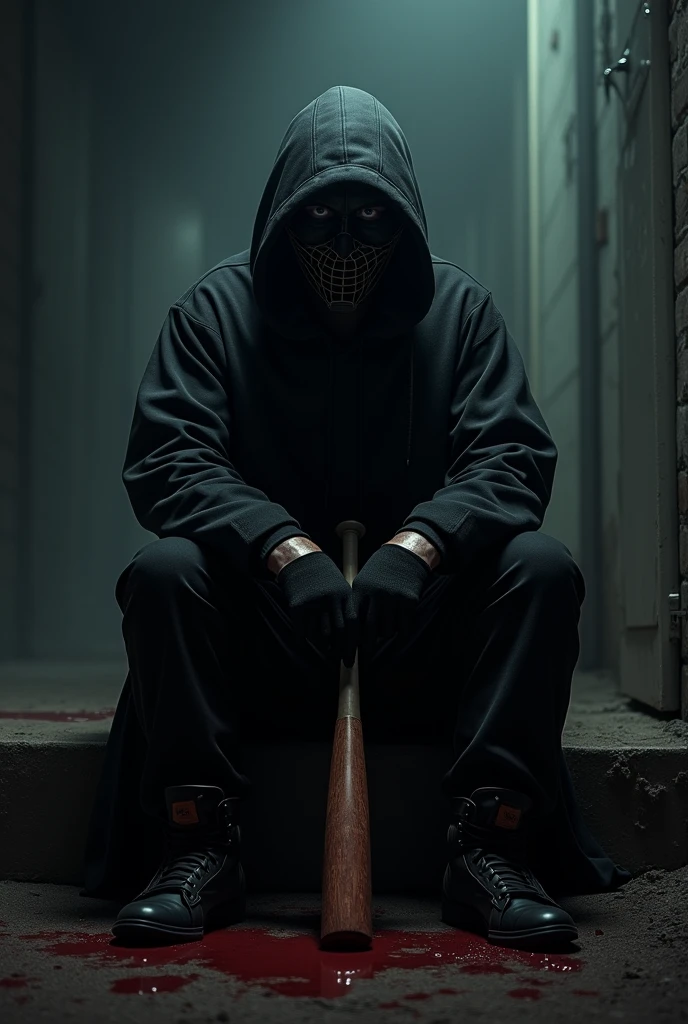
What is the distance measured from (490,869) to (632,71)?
1741mm

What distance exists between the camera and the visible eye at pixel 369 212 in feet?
5.84

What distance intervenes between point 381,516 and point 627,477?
0.84 m

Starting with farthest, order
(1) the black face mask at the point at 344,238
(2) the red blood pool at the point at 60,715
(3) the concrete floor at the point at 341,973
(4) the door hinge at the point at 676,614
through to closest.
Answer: (2) the red blood pool at the point at 60,715 → (4) the door hinge at the point at 676,614 → (1) the black face mask at the point at 344,238 → (3) the concrete floor at the point at 341,973

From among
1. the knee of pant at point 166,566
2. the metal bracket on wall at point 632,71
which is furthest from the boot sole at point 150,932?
the metal bracket on wall at point 632,71

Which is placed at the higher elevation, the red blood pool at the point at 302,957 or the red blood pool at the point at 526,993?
the red blood pool at the point at 526,993

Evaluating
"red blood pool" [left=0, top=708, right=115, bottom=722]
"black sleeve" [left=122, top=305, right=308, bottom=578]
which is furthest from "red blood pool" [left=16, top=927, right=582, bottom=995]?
"red blood pool" [left=0, top=708, right=115, bottom=722]

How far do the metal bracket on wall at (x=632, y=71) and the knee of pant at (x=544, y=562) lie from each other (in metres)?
1.14

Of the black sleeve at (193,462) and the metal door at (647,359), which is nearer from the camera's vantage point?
the black sleeve at (193,462)

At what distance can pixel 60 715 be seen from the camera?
2289 millimetres

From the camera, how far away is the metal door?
204 cm

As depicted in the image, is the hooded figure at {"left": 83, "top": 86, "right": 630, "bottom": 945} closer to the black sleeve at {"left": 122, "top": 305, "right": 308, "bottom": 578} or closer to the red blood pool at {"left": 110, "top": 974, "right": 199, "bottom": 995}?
the black sleeve at {"left": 122, "top": 305, "right": 308, "bottom": 578}

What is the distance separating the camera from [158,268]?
12.6 feet

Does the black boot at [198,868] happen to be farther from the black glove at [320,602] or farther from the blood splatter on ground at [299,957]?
the black glove at [320,602]

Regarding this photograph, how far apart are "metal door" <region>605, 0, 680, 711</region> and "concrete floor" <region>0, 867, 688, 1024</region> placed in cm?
63
